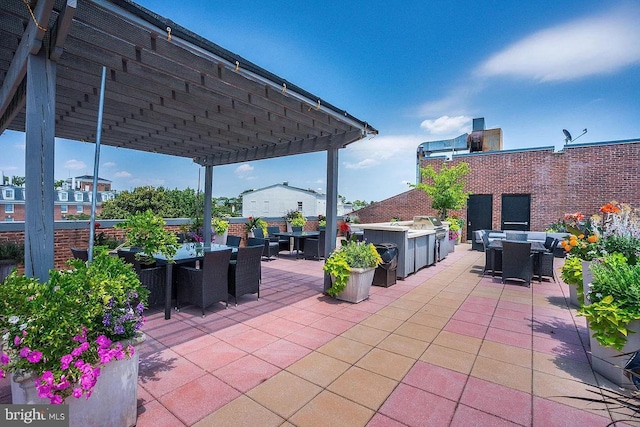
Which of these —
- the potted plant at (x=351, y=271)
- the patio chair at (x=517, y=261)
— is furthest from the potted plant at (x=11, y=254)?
the patio chair at (x=517, y=261)

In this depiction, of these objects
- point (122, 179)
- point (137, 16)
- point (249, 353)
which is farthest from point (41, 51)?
point (122, 179)

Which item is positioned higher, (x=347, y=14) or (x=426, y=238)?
(x=347, y=14)

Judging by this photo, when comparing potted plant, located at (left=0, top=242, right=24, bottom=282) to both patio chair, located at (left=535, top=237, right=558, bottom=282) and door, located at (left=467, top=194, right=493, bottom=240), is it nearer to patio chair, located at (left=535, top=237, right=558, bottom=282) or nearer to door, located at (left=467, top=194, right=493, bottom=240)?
patio chair, located at (left=535, top=237, right=558, bottom=282)

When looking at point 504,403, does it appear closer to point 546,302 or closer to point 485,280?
point 546,302

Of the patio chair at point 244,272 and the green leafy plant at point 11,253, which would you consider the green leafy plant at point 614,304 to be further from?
the green leafy plant at point 11,253

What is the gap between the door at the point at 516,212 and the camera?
12.1 m

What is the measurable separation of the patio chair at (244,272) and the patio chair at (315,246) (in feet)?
11.6

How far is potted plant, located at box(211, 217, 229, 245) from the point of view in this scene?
28.9 ft

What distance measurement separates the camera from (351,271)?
420 centimetres

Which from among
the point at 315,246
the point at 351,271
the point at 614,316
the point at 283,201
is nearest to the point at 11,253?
the point at 351,271

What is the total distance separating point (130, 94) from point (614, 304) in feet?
17.1

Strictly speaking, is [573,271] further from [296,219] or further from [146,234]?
[296,219]

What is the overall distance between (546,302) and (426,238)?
8.58 feet

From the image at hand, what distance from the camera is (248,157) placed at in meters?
6.83
